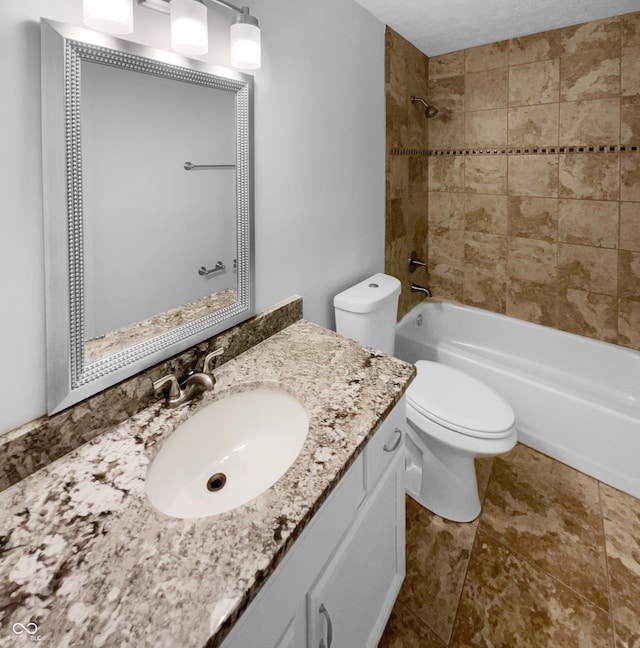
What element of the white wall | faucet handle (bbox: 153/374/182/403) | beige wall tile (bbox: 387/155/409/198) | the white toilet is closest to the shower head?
beige wall tile (bbox: 387/155/409/198)

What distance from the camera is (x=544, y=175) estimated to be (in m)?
2.30

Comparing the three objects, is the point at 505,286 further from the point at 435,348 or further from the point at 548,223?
the point at 435,348

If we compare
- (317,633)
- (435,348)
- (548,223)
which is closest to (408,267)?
(435,348)

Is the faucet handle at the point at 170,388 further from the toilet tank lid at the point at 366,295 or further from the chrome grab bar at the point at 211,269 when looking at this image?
the toilet tank lid at the point at 366,295

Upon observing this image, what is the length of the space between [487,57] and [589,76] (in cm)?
59

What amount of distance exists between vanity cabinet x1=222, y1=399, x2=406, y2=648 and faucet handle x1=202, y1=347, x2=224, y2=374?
0.49 meters

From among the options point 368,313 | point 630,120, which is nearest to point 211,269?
point 368,313

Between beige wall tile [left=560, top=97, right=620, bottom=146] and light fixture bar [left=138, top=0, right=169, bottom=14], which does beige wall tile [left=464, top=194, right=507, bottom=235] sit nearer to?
beige wall tile [left=560, top=97, right=620, bottom=146]

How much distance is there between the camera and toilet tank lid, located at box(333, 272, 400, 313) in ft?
5.66

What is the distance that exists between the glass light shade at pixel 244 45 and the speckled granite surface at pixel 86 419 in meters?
0.78

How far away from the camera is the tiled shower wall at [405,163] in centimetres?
219

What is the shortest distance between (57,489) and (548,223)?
2619mm

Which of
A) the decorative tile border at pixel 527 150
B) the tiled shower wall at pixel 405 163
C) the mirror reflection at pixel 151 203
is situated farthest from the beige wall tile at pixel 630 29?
the mirror reflection at pixel 151 203

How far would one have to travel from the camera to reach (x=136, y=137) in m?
0.95
